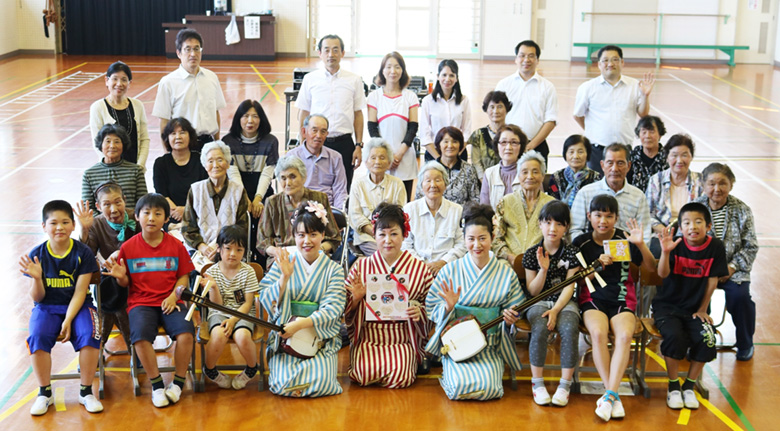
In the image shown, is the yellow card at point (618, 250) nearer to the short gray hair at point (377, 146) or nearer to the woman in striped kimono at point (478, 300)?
the woman in striped kimono at point (478, 300)

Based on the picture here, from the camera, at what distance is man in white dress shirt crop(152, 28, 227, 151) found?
7.06 meters

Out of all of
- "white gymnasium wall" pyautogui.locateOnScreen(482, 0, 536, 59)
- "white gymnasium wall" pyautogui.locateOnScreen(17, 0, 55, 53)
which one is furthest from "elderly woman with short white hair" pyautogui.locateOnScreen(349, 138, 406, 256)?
"white gymnasium wall" pyautogui.locateOnScreen(17, 0, 55, 53)

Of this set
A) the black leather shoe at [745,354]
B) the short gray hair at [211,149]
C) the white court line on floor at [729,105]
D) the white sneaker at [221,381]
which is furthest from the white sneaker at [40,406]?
the white court line on floor at [729,105]

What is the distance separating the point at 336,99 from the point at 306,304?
296 cm

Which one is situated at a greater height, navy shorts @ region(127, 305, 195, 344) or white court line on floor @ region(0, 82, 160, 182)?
white court line on floor @ region(0, 82, 160, 182)

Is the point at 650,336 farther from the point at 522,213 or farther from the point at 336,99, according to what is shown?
the point at 336,99

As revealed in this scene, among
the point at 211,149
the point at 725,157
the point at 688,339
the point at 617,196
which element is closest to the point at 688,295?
the point at 688,339

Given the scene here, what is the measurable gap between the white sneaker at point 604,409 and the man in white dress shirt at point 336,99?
3.44m

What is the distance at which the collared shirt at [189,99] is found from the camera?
279 inches

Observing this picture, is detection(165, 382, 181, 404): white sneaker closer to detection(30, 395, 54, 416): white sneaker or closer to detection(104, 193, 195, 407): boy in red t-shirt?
detection(104, 193, 195, 407): boy in red t-shirt

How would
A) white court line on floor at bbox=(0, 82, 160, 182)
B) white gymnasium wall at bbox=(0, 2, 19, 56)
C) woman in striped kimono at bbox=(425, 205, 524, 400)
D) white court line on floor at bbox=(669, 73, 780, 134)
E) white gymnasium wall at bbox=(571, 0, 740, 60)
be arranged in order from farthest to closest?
white gymnasium wall at bbox=(571, 0, 740, 60) < white gymnasium wall at bbox=(0, 2, 19, 56) < white court line on floor at bbox=(669, 73, 780, 134) < white court line on floor at bbox=(0, 82, 160, 182) < woman in striped kimono at bbox=(425, 205, 524, 400)

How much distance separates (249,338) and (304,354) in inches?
13.2

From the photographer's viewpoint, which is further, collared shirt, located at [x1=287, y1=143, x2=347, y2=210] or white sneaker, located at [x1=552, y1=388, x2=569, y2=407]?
collared shirt, located at [x1=287, y1=143, x2=347, y2=210]

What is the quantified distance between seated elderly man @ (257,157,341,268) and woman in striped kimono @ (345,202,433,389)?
0.66m
